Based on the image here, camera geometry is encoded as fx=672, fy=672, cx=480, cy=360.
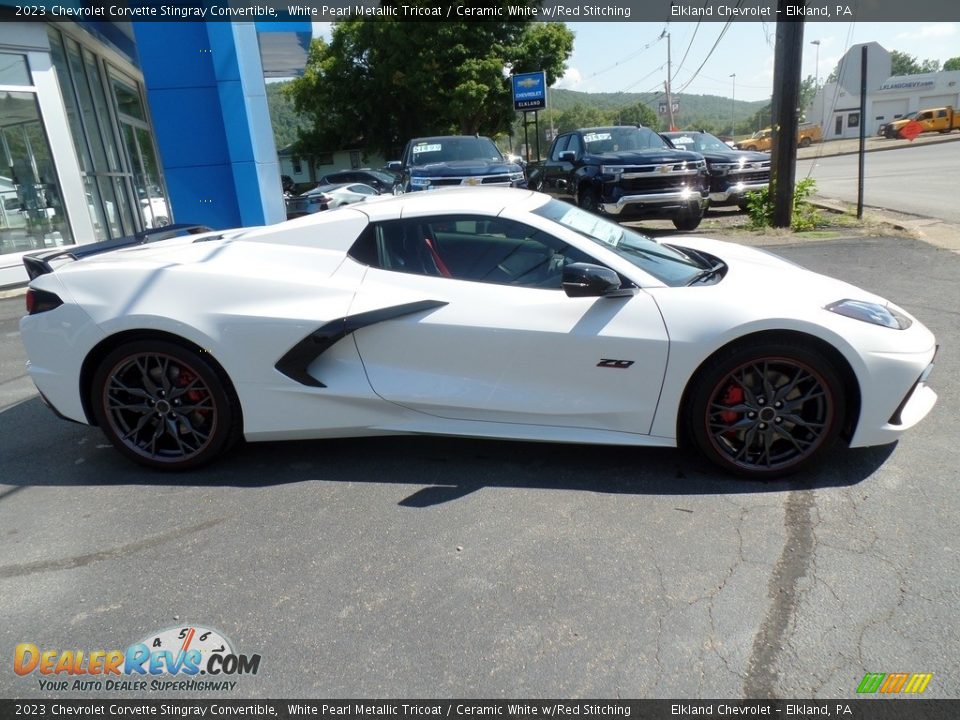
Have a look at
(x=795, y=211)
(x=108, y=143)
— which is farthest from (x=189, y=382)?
(x=108, y=143)

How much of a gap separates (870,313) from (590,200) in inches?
312

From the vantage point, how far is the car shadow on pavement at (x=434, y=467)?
3252 millimetres

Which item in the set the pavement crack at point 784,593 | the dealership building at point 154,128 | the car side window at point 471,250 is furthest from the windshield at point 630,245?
the dealership building at point 154,128

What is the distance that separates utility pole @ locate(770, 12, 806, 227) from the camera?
396 inches

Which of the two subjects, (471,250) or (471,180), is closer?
(471,250)

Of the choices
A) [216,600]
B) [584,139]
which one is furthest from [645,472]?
[584,139]

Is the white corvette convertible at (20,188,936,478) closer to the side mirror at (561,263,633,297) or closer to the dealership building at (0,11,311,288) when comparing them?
the side mirror at (561,263,633,297)

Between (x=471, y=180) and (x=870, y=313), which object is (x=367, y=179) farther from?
(x=870, y=313)

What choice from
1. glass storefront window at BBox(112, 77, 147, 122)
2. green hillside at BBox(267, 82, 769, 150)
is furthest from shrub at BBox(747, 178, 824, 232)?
green hillside at BBox(267, 82, 769, 150)

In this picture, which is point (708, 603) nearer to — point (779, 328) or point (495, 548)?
point (495, 548)

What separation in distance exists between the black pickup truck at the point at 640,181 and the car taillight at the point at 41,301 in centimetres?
804

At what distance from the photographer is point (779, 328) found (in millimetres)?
3043

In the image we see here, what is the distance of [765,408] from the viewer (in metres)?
3.16

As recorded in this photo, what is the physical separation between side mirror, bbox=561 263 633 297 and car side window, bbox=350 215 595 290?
17 cm
